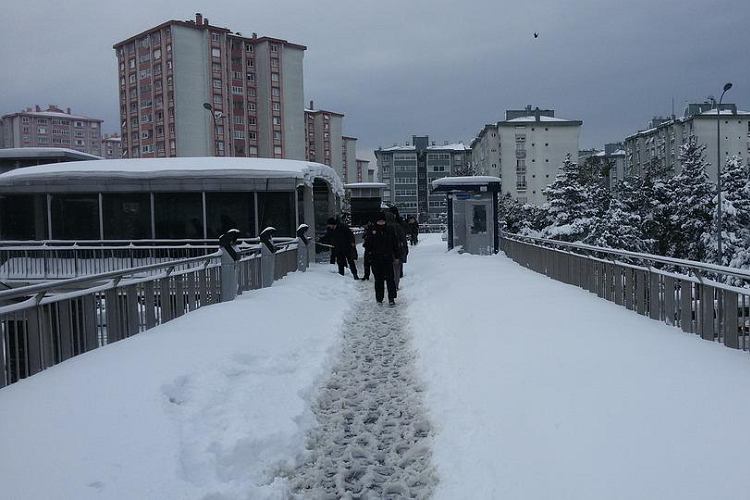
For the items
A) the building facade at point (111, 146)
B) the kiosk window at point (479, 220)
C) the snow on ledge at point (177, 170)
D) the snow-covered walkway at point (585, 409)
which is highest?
the building facade at point (111, 146)

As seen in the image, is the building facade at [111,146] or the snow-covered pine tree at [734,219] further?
the building facade at [111,146]

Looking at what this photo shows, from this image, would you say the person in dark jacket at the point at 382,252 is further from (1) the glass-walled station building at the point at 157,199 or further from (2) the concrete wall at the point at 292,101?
(2) the concrete wall at the point at 292,101

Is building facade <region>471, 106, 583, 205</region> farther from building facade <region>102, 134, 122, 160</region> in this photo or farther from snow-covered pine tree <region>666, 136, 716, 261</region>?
building facade <region>102, 134, 122, 160</region>

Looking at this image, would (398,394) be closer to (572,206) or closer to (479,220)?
(479,220)

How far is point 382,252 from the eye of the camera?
12.7 meters

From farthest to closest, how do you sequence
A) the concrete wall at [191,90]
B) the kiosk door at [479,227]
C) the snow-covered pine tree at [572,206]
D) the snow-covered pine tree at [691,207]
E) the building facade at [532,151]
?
1. the building facade at [532,151]
2. the concrete wall at [191,90]
3. the snow-covered pine tree at [691,207]
4. the snow-covered pine tree at [572,206]
5. the kiosk door at [479,227]

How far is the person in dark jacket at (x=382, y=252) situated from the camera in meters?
12.7

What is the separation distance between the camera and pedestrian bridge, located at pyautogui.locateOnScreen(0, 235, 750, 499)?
166 inches

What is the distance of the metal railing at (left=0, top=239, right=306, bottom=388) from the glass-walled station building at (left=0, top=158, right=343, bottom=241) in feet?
34.9

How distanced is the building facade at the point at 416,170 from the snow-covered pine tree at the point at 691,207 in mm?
90549

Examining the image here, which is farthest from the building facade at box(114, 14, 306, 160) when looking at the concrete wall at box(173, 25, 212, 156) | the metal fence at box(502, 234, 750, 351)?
the metal fence at box(502, 234, 750, 351)

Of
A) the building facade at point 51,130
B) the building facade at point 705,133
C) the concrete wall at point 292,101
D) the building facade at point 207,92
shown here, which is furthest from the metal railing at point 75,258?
the building facade at point 51,130

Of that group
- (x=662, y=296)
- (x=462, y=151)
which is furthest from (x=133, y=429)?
(x=462, y=151)

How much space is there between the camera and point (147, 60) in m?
75.6
